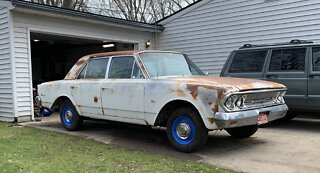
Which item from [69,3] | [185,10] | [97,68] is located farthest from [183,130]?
[69,3]

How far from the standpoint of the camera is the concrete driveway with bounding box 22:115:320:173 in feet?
17.4

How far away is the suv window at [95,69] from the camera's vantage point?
770cm

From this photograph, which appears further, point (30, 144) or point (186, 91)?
point (30, 144)

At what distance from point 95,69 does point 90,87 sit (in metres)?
0.50

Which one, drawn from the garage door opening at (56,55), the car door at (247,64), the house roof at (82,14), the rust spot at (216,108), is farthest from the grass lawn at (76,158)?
the garage door opening at (56,55)

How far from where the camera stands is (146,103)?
21.2 feet

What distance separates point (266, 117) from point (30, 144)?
4276 mm

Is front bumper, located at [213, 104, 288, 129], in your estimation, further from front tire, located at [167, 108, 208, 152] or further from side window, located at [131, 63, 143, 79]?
side window, located at [131, 63, 143, 79]

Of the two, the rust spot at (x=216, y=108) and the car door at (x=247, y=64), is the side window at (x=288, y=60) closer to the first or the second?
the car door at (x=247, y=64)

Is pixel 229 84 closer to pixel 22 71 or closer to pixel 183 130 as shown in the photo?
pixel 183 130

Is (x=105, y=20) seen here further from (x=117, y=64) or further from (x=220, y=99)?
(x=220, y=99)

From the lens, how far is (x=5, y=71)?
10.1m

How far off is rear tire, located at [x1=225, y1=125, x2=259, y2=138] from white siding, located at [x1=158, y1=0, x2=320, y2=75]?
4745 mm

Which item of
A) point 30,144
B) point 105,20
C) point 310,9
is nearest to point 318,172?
point 30,144
